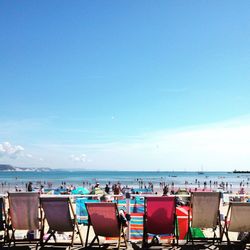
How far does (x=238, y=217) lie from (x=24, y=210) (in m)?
3.27

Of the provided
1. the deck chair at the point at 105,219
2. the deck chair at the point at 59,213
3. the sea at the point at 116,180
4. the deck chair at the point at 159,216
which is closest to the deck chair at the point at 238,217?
the deck chair at the point at 159,216

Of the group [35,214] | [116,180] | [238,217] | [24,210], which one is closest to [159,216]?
[238,217]

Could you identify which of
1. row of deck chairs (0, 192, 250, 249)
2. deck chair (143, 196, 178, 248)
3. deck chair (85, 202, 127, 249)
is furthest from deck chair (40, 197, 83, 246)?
deck chair (143, 196, 178, 248)

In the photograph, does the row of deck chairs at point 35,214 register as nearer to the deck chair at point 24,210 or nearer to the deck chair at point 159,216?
the deck chair at point 24,210

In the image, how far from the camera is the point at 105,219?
5.27 metres

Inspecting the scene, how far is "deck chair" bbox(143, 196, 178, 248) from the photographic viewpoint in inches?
210

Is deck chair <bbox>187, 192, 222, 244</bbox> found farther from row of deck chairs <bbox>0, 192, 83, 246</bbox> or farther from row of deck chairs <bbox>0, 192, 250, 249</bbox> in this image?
row of deck chairs <bbox>0, 192, 83, 246</bbox>

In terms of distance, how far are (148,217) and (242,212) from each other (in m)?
1.42

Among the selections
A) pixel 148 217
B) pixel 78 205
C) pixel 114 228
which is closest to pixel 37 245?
pixel 114 228

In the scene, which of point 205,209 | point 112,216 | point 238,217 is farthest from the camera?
point 205,209

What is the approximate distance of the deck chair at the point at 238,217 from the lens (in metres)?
5.28

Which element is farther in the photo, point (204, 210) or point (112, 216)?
point (204, 210)

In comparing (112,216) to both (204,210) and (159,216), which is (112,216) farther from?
(204,210)

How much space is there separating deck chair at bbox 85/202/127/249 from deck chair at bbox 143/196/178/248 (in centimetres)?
44
